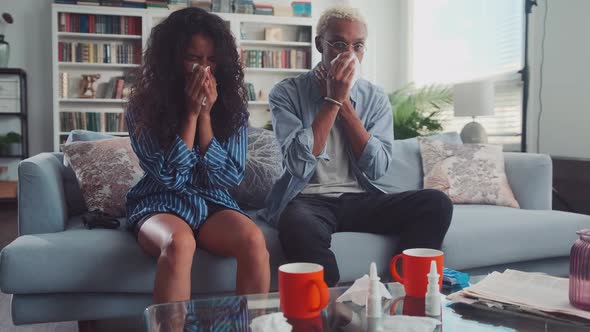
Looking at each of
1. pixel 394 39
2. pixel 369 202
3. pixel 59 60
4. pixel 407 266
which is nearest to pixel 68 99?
pixel 59 60


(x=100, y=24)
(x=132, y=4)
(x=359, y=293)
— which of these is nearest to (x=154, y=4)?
(x=132, y=4)

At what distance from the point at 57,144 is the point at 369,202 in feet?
12.9

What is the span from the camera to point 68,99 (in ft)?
15.6

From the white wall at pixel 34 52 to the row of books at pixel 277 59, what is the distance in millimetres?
1925

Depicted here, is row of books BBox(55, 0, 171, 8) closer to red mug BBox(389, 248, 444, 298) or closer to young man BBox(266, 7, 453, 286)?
young man BBox(266, 7, 453, 286)

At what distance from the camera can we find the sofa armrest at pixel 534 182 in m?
2.17

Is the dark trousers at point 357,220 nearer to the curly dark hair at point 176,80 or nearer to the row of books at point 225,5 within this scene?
the curly dark hair at point 176,80

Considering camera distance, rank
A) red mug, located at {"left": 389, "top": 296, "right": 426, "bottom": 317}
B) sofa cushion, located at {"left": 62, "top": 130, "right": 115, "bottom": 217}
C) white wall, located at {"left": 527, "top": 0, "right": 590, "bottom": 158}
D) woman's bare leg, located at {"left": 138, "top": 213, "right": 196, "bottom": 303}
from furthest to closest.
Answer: white wall, located at {"left": 527, "top": 0, "right": 590, "bottom": 158} → sofa cushion, located at {"left": 62, "top": 130, "right": 115, "bottom": 217} → woman's bare leg, located at {"left": 138, "top": 213, "right": 196, "bottom": 303} → red mug, located at {"left": 389, "top": 296, "right": 426, "bottom": 317}

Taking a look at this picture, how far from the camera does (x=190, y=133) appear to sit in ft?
4.99

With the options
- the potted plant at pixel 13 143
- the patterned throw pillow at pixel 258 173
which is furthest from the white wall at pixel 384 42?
the patterned throw pillow at pixel 258 173

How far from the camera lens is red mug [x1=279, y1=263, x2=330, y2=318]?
34.5 inches

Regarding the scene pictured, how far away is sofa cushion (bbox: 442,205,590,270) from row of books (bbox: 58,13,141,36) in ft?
12.9

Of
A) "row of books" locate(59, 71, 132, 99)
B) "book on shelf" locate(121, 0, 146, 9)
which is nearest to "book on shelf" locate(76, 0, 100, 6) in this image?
"book on shelf" locate(121, 0, 146, 9)

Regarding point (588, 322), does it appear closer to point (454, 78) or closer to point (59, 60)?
point (454, 78)
